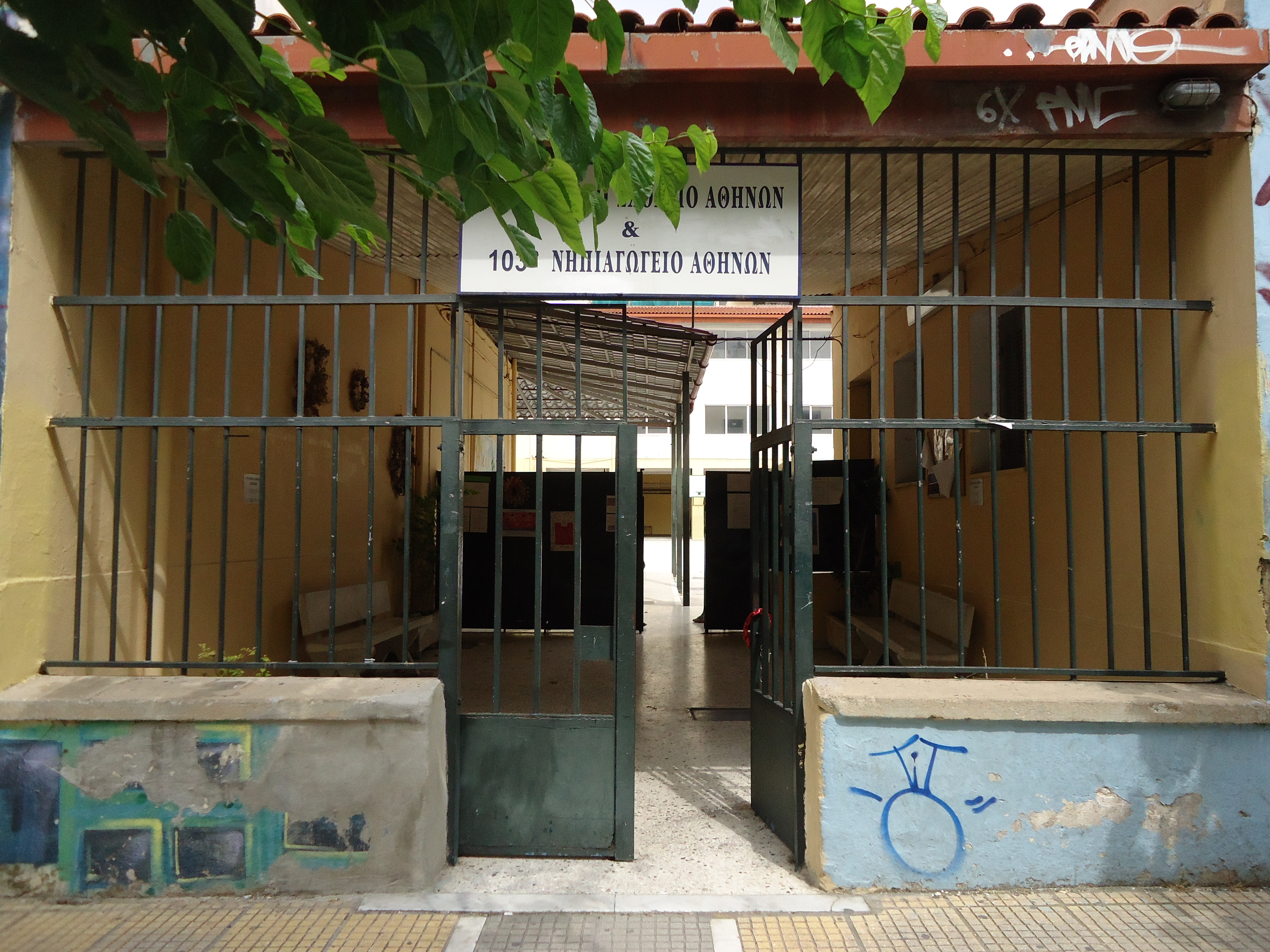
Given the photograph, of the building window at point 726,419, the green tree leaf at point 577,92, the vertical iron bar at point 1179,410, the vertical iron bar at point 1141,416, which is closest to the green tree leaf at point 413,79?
the green tree leaf at point 577,92

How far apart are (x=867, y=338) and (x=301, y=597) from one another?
20.7 feet

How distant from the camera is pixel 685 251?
13.4ft

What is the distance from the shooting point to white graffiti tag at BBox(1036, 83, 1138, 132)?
3.85 metres

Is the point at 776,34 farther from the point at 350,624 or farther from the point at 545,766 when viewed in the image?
the point at 350,624

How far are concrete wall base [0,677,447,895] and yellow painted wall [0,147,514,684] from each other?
53cm

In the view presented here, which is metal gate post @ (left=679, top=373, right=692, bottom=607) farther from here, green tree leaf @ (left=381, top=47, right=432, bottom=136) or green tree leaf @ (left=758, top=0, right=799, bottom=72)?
green tree leaf @ (left=381, top=47, right=432, bottom=136)

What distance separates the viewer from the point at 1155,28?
145 inches

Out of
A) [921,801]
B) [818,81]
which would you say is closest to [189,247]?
[818,81]

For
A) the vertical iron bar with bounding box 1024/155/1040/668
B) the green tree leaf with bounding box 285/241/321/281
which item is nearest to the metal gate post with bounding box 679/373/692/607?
the vertical iron bar with bounding box 1024/155/1040/668

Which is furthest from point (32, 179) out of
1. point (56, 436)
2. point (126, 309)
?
point (56, 436)

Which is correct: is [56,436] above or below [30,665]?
above

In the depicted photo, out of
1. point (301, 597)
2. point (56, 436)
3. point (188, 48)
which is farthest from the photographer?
point (301, 597)

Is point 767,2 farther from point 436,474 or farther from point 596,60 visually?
point 436,474

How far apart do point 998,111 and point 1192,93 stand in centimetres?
80
